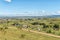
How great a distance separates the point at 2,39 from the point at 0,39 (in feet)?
0.73

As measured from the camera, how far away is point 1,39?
1692 cm

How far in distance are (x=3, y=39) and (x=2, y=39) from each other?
0.44 ft

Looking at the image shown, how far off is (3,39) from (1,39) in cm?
23

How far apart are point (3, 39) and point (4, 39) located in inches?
4.8

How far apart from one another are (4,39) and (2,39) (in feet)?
0.84

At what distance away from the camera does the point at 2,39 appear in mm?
16938

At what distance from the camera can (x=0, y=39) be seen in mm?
16906

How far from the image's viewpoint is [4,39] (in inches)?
673

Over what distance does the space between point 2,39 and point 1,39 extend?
112mm

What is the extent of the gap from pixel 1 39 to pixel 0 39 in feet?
0.37

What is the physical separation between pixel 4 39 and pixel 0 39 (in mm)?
462

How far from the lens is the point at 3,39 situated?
17031mm
